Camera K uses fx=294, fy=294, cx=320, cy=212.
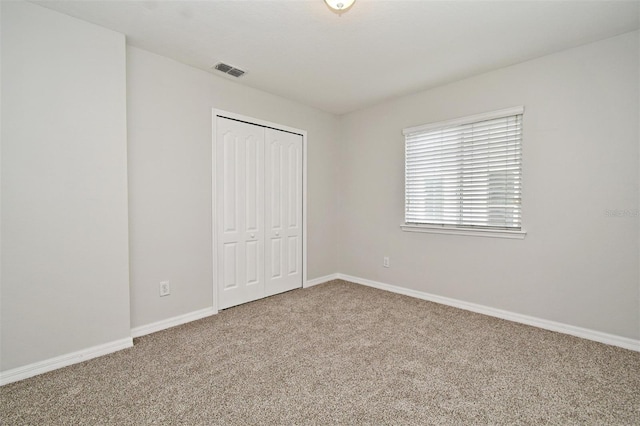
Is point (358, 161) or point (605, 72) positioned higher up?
point (605, 72)

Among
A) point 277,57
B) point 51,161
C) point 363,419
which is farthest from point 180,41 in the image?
point 363,419

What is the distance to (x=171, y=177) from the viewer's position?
9.25 ft

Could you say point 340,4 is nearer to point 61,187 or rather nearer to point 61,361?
point 61,187

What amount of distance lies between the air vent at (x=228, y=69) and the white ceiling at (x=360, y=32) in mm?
69

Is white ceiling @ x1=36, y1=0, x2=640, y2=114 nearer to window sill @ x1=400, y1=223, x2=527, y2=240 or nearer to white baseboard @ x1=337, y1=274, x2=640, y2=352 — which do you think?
window sill @ x1=400, y1=223, x2=527, y2=240

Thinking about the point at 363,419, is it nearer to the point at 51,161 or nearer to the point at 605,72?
the point at 51,161

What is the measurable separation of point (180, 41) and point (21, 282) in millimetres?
2152

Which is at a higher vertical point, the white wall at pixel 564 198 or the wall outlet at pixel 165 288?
the white wall at pixel 564 198

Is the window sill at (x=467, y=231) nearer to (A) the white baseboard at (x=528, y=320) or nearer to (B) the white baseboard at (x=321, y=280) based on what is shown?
(A) the white baseboard at (x=528, y=320)

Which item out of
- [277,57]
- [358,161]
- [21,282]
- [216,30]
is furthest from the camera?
[358,161]

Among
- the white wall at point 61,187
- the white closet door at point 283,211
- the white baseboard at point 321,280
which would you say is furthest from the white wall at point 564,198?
the white wall at point 61,187

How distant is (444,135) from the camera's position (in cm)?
338

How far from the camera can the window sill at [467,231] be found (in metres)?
2.89

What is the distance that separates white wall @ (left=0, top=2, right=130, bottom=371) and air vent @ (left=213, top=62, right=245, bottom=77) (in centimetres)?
80
